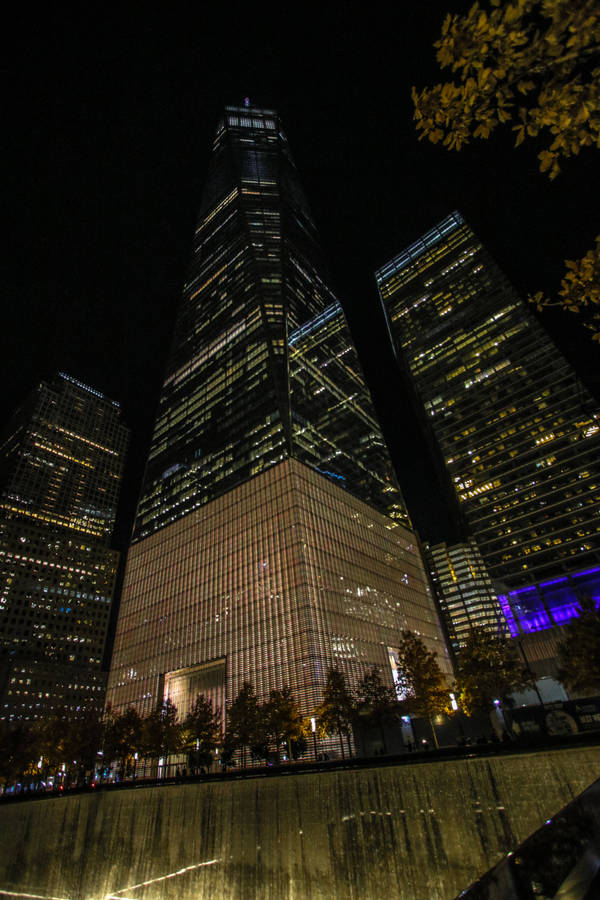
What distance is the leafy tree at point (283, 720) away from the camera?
44250 millimetres

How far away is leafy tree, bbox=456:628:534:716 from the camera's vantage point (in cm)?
4278

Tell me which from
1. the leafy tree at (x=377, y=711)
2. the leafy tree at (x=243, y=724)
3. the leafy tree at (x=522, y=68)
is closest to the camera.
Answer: the leafy tree at (x=522, y=68)

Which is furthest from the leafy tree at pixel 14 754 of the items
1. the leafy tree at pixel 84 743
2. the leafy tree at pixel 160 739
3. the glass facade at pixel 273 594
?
the leafy tree at pixel 160 739

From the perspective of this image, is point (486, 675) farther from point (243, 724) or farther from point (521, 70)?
point (521, 70)

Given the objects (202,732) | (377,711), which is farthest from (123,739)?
(377,711)

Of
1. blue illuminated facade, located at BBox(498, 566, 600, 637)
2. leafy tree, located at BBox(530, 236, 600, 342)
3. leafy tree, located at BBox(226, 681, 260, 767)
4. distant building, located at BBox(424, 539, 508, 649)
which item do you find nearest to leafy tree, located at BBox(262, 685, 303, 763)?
leafy tree, located at BBox(226, 681, 260, 767)

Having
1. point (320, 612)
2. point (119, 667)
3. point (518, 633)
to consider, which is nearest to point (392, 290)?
point (518, 633)

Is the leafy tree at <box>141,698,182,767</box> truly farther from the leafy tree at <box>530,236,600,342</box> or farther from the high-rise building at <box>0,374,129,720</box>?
the high-rise building at <box>0,374,129,720</box>

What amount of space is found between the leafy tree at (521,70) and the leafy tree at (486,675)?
Result: 4760 cm

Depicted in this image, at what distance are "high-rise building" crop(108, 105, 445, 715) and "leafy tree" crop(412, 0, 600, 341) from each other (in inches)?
2240

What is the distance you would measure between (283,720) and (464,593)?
168266 millimetres

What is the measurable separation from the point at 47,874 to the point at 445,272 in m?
149

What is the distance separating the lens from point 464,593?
192 meters

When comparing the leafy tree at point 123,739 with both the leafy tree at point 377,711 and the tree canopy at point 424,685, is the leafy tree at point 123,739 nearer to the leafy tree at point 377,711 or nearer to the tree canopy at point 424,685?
the leafy tree at point 377,711
